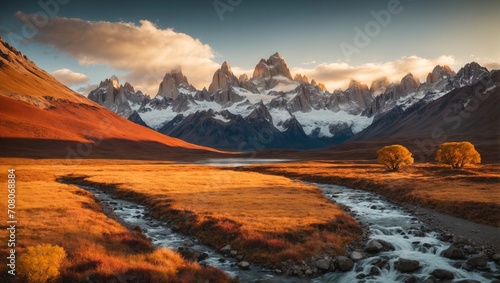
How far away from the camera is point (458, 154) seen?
7894 cm

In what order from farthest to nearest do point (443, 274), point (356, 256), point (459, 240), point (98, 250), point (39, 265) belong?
point (459, 240), point (356, 256), point (98, 250), point (443, 274), point (39, 265)

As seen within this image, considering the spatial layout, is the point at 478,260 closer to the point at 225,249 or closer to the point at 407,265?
the point at 407,265

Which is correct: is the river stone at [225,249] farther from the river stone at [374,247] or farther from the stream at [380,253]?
the river stone at [374,247]

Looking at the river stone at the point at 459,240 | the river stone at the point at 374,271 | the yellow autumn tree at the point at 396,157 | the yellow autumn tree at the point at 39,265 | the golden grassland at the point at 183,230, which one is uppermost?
the yellow autumn tree at the point at 396,157

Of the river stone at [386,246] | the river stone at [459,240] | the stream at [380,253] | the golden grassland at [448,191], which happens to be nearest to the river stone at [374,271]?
the stream at [380,253]

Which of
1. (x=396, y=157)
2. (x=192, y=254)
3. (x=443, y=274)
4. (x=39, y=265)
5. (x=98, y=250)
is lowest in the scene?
(x=443, y=274)

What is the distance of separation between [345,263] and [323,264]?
1655 millimetres

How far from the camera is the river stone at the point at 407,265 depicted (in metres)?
22.3

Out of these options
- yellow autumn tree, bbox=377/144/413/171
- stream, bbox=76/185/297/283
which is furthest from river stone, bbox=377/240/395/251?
yellow autumn tree, bbox=377/144/413/171

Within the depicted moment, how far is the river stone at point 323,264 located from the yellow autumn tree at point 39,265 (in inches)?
659

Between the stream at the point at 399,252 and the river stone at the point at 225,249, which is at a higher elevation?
the river stone at the point at 225,249

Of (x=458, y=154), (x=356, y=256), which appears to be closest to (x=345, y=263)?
(x=356, y=256)

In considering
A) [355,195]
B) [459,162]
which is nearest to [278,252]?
[355,195]

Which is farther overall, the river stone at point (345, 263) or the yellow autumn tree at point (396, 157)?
the yellow autumn tree at point (396, 157)
